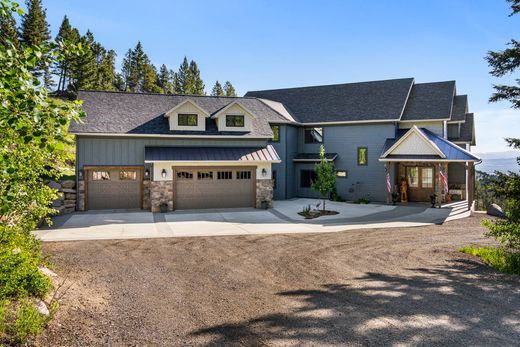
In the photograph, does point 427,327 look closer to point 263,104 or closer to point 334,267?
point 334,267

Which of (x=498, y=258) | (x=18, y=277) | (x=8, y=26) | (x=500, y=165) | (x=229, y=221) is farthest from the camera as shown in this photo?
(x=500, y=165)

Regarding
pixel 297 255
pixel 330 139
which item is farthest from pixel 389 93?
pixel 297 255

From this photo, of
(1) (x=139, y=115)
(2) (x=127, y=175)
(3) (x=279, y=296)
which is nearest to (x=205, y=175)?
(2) (x=127, y=175)

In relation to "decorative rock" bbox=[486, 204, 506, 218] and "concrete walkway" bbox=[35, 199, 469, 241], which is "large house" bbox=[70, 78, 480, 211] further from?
"decorative rock" bbox=[486, 204, 506, 218]

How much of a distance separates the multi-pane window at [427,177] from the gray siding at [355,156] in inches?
109

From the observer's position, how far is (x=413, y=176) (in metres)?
26.5

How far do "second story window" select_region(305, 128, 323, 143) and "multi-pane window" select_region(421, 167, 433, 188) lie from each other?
770cm

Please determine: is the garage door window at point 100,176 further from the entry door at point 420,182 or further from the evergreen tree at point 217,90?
the evergreen tree at point 217,90

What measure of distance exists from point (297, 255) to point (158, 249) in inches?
189

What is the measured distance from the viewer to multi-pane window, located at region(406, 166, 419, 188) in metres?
26.3

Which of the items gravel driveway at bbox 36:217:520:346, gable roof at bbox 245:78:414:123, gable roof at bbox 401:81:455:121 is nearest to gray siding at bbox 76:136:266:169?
gravel driveway at bbox 36:217:520:346

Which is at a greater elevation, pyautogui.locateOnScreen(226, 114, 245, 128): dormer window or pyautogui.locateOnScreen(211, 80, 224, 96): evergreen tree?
pyautogui.locateOnScreen(211, 80, 224, 96): evergreen tree

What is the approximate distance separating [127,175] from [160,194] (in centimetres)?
246

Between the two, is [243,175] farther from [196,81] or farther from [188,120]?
[196,81]
